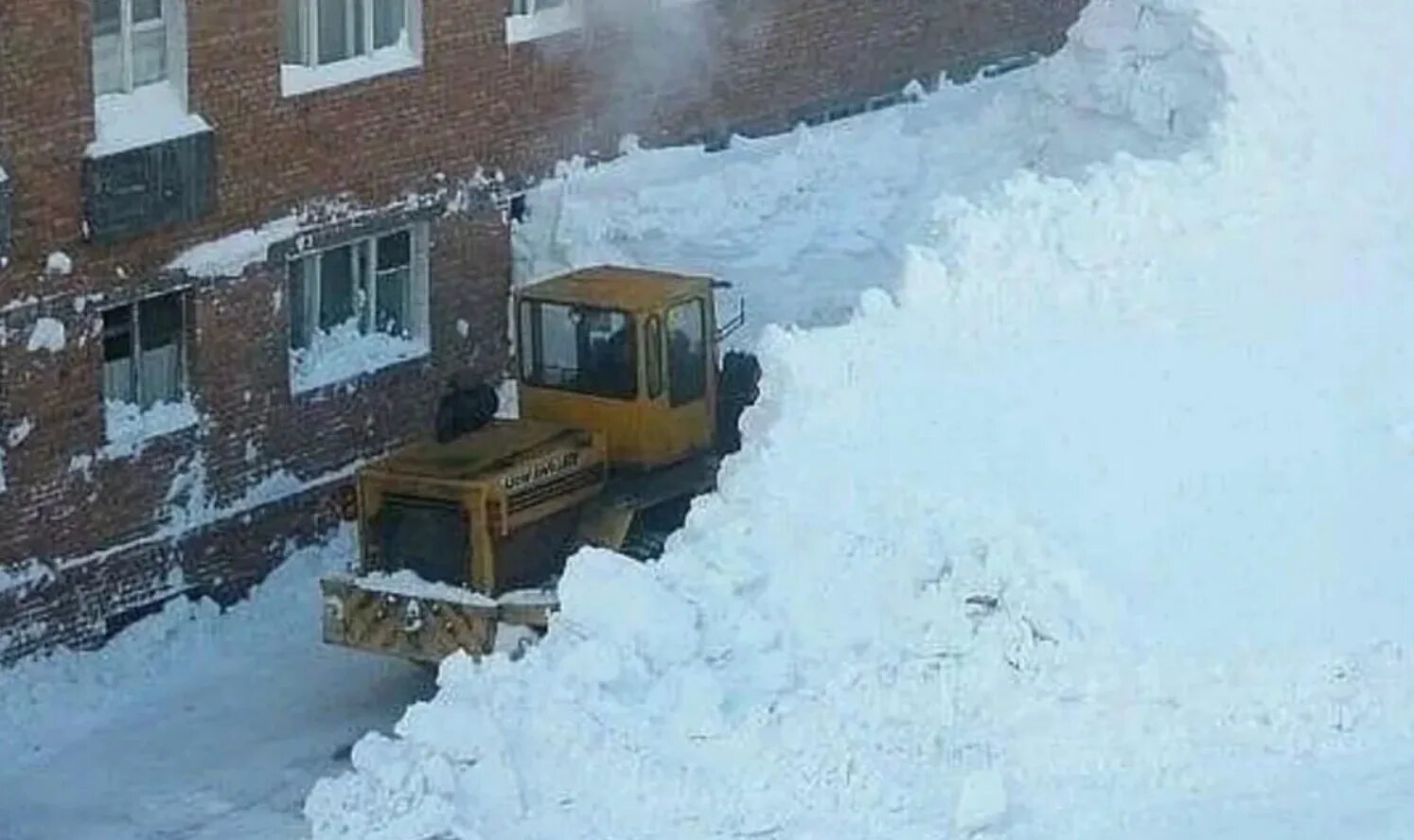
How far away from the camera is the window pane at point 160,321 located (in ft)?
81.3

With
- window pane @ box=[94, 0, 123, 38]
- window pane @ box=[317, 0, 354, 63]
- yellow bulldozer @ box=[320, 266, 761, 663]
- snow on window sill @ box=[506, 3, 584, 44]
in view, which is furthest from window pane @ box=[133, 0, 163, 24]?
snow on window sill @ box=[506, 3, 584, 44]

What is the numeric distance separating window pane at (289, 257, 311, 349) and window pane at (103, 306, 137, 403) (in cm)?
143

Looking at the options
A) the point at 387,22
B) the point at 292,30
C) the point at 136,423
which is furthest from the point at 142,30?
the point at 136,423

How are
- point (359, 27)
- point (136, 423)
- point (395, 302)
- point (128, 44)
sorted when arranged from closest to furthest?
1. point (128, 44)
2. point (136, 423)
3. point (359, 27)
4. point (395, 302)

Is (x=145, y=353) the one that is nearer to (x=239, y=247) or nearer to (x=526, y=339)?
(x=239, y=247)

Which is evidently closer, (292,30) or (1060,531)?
(1060,531)

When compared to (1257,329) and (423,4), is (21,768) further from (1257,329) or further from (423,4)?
(1257,329)

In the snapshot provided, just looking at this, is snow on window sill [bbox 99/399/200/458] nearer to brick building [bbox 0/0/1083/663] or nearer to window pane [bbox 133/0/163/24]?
brick building [bbox 0/0/1083/663]

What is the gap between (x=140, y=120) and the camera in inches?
964

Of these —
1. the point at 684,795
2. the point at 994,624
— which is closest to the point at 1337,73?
the point at 994,624

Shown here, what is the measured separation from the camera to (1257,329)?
24328 mm

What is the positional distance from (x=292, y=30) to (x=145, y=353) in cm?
238

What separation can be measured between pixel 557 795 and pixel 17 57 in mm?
6166

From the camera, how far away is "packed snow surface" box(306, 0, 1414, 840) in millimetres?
20406
